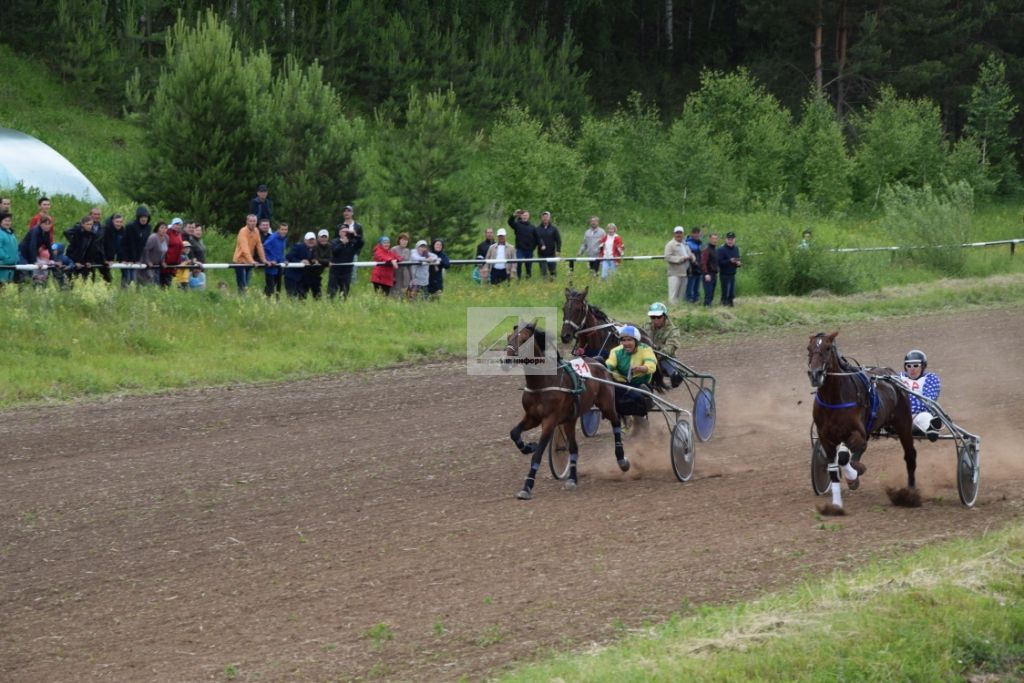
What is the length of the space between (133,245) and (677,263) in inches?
331

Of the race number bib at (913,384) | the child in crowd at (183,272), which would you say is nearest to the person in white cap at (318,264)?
the child in crowd at (183,272)

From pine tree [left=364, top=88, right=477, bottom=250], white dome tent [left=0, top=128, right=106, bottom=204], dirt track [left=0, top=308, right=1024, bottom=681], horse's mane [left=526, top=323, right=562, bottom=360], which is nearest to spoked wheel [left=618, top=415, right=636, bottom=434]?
dirt track [left=0, top=308, right=1024, bottom=681]

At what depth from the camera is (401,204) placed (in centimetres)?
2398

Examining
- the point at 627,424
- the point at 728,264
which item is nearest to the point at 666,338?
the point at 627,424

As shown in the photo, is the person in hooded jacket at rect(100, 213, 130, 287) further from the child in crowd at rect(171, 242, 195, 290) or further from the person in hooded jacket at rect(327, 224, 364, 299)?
the person in hooded jacket at rect(327, 224, 364, 299)

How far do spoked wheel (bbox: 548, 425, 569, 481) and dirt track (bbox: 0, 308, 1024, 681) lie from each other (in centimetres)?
14

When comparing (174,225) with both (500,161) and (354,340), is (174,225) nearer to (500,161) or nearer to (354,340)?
(354,340)

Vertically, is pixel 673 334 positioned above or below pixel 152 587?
above

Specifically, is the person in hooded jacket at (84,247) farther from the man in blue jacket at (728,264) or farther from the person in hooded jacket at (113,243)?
the man in blue jacket at (728,264)

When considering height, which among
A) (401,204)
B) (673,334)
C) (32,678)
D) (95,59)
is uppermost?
(95,59)

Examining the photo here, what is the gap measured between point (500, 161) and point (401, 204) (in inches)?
355

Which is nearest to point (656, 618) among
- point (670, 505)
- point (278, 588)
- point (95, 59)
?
point (278, 588)

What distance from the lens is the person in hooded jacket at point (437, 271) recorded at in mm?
19938

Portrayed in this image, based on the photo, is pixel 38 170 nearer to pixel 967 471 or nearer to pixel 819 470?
pixel 819 470
